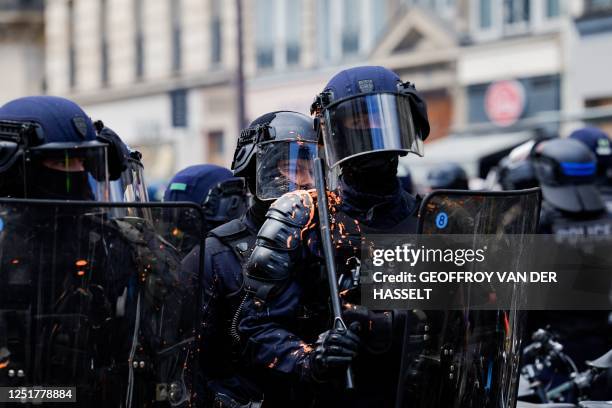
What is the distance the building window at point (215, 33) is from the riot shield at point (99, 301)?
79.5 ft

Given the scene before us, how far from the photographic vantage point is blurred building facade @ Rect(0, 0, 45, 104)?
33.9 m

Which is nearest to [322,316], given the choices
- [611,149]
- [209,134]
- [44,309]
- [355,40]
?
[44,309]

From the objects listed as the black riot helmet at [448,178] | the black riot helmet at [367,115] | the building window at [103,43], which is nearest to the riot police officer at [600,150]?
the black riot helmet at [448,178]

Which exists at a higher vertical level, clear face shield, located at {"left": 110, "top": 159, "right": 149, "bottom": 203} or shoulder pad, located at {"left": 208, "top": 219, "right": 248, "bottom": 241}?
clear face shield, located at {"left": 110, "top": 159, "right": 149, "bottom": 203}

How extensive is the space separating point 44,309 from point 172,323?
313 mm

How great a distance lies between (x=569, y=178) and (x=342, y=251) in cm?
319

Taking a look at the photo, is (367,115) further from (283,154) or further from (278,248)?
(283,154)

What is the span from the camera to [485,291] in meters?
3.02

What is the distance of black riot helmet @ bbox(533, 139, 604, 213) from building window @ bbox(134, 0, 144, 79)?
24.0m

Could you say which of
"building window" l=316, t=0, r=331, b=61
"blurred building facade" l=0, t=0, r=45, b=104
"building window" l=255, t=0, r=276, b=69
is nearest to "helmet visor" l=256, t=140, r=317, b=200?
"building window" l=316, t=0, r=331, b=61

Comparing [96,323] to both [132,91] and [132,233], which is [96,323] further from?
[132,91]

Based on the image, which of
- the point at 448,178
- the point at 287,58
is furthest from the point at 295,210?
the point at 287,58

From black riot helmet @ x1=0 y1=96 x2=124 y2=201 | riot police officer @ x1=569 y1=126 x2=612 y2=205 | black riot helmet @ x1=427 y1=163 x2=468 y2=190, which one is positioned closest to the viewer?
black riot helmet @ x1=0 y1=96 x2=124 y2=201

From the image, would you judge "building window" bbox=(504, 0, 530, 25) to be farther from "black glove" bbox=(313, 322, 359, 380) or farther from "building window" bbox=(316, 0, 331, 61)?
"black glove" bbox=(313, 322, 359, 380)
